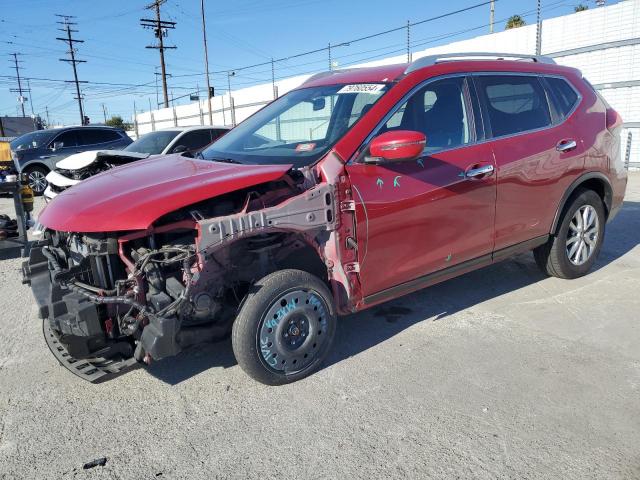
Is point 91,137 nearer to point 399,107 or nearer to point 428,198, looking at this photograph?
point 399,107

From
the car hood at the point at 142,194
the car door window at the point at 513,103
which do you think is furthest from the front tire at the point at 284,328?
the car door window at the point at 513,103

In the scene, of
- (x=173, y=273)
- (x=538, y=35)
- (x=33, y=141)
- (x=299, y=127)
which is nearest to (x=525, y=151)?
(x=299, y=127)

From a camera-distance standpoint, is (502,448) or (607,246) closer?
(502,448)

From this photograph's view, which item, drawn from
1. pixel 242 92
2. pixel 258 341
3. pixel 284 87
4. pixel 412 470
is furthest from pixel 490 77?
pixel 242 92

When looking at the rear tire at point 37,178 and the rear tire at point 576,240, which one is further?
the rear tire at point 37,178

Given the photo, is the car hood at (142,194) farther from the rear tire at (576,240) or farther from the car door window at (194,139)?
the car door window at (194,139)

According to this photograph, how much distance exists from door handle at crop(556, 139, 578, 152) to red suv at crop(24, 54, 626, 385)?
1cm

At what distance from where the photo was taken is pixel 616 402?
116 inches

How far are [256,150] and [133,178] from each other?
3.28 ft

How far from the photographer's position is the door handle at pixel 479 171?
371 centimetres

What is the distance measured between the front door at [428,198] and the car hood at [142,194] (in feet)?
2.30

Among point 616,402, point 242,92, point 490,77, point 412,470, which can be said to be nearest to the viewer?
point 412,470

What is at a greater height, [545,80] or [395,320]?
[545,80]

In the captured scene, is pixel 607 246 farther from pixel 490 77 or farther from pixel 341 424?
pixel 341 424
